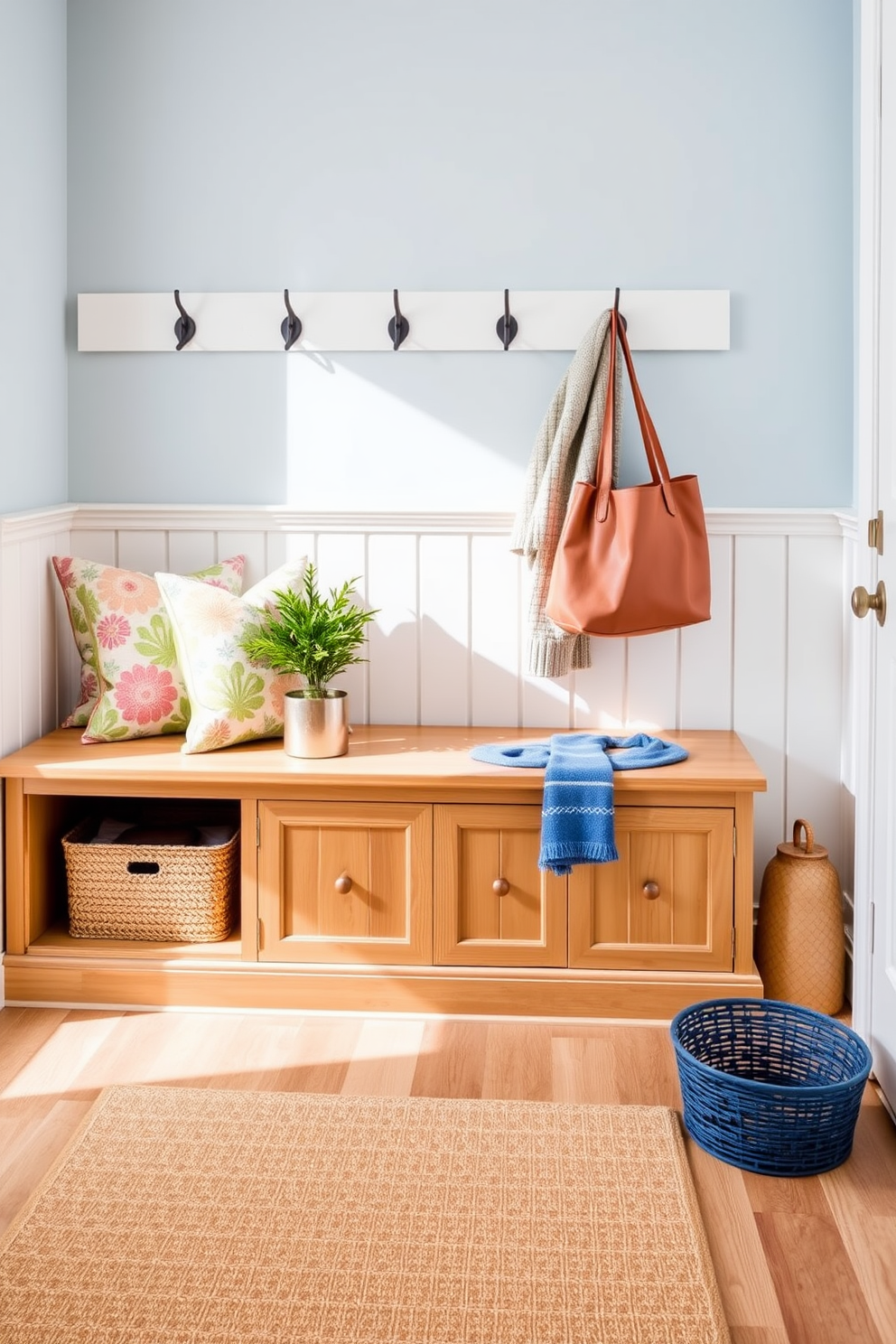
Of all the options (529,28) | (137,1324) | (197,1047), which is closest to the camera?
(137,1324)

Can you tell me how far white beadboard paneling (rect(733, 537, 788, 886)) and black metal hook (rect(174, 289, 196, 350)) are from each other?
1.33 m

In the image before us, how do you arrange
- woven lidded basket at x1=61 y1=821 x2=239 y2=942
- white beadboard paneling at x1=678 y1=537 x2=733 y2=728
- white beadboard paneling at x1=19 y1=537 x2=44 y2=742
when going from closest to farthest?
woven lidded basket at x1=61 y1=821 x2=239 y2=942 → white beadboard paneling at x1=19 y1=537 x2=44 y2=742 → white beadboard paneling at x1=678 y1=537 x2=733 y2=728

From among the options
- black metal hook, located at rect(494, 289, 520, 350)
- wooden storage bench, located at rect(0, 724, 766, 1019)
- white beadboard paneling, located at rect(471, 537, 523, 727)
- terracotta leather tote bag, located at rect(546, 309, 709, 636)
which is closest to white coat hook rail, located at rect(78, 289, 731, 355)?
black metal hook, located at rect(494, 289, 520, 350)

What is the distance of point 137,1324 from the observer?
166 centimetres

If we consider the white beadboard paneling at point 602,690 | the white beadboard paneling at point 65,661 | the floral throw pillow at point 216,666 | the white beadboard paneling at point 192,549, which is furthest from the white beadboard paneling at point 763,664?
the white beadboard paneling at point 65,661

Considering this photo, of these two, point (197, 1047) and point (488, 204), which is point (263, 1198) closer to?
point (197, 1047)

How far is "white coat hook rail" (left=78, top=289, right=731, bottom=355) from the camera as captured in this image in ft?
9.34

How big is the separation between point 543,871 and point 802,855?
548mm

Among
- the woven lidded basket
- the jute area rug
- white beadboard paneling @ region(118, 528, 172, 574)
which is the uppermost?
white beadboard paneling @ region(118, 528, 172, 574)

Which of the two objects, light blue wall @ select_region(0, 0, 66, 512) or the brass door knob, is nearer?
the brass door knob

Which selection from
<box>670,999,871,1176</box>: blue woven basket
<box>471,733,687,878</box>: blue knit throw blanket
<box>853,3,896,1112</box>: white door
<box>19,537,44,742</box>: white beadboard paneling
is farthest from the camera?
<box>19,537,44,742</box>: white beadboard paneling

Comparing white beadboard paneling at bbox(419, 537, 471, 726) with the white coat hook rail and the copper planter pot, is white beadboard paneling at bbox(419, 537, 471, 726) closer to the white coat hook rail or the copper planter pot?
the copper planter pot

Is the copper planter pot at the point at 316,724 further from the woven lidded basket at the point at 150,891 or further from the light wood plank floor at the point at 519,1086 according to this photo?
the light wood plank floor at the point at 519,1086

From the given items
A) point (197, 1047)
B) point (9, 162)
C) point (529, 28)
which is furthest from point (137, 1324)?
point (529, 28)
